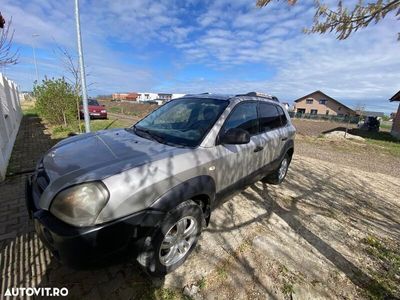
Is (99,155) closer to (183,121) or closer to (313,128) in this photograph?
(183,121)

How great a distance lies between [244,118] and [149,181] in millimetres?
1889

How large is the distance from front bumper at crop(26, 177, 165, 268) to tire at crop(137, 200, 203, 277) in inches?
6.5

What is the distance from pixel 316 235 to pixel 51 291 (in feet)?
10.9

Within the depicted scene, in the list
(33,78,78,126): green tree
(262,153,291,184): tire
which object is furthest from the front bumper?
(33,78,78,126): green tree

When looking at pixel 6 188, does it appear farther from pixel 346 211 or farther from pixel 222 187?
pixel 346 211

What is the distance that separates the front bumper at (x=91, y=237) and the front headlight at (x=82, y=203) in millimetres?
52

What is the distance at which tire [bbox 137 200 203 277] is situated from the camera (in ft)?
6.79

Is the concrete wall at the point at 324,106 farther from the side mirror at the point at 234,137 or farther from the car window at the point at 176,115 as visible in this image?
the side mirror at the point at 234,137

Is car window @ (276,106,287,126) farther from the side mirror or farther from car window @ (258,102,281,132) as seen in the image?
the side mirror

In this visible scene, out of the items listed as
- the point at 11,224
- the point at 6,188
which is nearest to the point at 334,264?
the point at 11,224

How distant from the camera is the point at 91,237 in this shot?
1698 mm

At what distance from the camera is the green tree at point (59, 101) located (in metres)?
11.2

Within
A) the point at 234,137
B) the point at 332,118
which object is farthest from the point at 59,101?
the point at 332,118

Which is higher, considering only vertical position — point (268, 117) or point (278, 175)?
point (268, 117)
